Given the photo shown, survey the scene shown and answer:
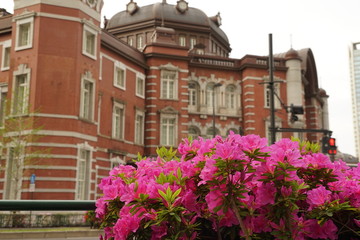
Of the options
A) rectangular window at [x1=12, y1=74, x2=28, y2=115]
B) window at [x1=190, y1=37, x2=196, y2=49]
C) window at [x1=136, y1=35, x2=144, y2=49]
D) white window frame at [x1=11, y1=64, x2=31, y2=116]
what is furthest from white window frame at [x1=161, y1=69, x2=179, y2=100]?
white window frame at [x1=11, y1=64, x2=31, y2=116]

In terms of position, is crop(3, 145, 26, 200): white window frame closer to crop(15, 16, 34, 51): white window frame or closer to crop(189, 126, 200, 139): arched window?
crop(15, 16, 34, 51): white window frame

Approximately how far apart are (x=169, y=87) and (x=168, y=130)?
297cm

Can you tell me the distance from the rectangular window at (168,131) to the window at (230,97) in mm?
5292

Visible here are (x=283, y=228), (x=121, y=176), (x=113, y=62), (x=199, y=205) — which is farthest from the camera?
(x=113, y=62)

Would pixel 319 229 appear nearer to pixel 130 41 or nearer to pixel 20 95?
pixel 20 95

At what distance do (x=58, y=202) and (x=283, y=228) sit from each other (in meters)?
1.28

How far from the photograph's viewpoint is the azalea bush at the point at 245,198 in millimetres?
1856

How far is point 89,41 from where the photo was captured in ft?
73.6

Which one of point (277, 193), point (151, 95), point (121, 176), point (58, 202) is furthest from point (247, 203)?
point (151, 95)

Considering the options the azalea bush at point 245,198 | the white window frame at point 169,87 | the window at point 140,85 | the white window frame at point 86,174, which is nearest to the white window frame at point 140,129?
the window at point 140,85

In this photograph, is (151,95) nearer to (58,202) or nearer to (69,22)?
(69,22)

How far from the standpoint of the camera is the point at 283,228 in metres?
1.88

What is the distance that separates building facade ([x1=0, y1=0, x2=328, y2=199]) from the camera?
19938 millimetres

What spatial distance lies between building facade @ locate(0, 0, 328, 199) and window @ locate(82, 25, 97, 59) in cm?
6
